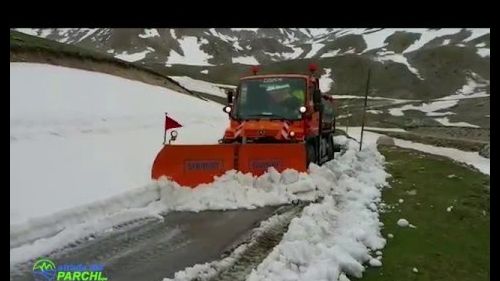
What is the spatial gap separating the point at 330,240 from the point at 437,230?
2.42 metres

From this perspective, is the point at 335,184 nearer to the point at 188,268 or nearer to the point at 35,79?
the point at 188,268

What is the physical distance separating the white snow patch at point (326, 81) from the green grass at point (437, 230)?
11232cm

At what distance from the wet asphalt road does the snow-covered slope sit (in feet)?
3.85

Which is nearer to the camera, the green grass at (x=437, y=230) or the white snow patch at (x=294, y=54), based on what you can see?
the green grass at (x=437, y=230)

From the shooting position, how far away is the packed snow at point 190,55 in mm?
167125

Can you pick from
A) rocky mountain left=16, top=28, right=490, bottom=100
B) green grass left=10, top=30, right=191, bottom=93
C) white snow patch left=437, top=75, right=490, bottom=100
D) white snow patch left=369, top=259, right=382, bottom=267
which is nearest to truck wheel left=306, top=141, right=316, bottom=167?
white snow patch left=369, top=259, right=382, bottom=267

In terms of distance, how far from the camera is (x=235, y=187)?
33.9 ft

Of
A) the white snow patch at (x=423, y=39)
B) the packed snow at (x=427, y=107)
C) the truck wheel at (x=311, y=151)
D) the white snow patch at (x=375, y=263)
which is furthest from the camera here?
the white snow patch at (x=423, y=39)

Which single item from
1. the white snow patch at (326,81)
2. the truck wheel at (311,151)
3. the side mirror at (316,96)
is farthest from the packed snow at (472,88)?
the side mirror at (316,96)

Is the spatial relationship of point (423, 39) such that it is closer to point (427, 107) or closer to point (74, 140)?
point (427, 107)

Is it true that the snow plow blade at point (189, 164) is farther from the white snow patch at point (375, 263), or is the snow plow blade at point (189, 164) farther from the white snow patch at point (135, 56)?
the white snow patch at point (135, 56)

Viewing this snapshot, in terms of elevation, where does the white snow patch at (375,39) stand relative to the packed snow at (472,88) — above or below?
above

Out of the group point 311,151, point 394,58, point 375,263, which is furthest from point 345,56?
point 375,263

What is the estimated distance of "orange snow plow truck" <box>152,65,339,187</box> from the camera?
10789 millimetres
